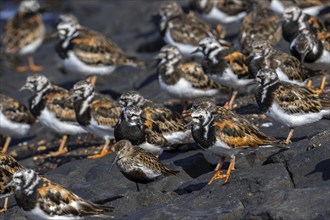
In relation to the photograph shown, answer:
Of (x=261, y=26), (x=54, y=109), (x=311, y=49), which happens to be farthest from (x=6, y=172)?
(x=261, y=26)

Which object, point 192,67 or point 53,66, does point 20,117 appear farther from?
point 53,66

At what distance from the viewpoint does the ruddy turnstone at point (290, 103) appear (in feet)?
36.2

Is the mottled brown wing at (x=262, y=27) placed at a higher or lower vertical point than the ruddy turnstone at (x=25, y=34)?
higher

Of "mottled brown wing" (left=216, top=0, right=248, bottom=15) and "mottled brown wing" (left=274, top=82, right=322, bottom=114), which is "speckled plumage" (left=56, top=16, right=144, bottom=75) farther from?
"mottled brown wing" (left=274, top=82, right=322, bottom=114)

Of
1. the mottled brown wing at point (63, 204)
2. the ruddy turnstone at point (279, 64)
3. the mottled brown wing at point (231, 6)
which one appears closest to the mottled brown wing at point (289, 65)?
the ruddy turnstone at point (279, 64)

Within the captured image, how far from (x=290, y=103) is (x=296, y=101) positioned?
9 cm

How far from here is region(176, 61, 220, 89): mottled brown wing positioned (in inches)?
566

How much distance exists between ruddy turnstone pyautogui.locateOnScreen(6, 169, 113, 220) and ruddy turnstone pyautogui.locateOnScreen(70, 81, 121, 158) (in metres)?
3.51

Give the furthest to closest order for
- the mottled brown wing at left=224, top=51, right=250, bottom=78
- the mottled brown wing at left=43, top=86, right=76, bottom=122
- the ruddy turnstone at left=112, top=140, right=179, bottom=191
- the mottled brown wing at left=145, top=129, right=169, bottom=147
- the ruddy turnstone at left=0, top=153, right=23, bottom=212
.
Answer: the mottled brown wing at left=43, top=86, right=76, bottom=122, the mottled brown wing at left=224, top=51, right=250, bottom=78, the mottled brown wing at left=145, top=129, right=169, bottom=147, the ruddy turnstone at left=0, top=153, right=23, bottom=212, the ruddy turnstone at left=112, top=140, right=179, bottom=191

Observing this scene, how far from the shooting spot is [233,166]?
1049 cm

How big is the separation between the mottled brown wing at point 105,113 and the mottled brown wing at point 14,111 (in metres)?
2.18

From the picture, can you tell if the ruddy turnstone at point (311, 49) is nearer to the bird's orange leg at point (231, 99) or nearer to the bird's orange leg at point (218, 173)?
the bird's orange leg at point (231, 99)

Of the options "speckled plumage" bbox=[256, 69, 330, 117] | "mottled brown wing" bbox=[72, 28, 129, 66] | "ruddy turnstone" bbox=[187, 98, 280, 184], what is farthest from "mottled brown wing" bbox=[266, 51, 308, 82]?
"mottled brown wing" bbox=[72, 28, 129, 66]

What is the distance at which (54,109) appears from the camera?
13.9m
